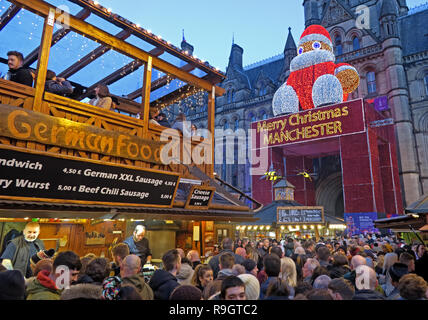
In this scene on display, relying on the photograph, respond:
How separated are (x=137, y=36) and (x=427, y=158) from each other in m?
28.7

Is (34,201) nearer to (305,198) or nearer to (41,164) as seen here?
(41,164)

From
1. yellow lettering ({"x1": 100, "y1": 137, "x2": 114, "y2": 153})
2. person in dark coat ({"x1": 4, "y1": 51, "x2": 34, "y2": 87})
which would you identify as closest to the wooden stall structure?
yellow lettering ({"x1": 100, "y1": 137, "x2": 114, "y2": 153})

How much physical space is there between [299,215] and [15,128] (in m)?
15.5

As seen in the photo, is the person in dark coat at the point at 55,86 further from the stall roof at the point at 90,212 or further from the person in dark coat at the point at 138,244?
the person in dark coat at the point at 138,244

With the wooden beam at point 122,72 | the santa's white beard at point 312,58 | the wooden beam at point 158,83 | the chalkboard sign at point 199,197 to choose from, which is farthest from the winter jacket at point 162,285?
the santa's white beard at point 312,58

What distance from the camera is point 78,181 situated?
5.39 m

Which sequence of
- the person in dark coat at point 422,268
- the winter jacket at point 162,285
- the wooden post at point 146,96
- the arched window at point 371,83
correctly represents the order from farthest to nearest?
the arched window at point 371,83 < the wooden post at point 146,96 < the person in dark coat at point 422,268 < the winter jacket at point 162,285

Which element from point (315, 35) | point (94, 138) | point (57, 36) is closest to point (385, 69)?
point (315, 35)

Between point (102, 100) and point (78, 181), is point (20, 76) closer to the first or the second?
point (102, 100)

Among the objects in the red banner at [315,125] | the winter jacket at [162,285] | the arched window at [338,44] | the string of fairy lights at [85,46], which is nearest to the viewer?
the winter jacket at [162,285]

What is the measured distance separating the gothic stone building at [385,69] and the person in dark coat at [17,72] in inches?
1133

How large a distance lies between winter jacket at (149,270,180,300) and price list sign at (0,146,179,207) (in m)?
2.60

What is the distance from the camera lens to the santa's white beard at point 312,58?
2323cm
